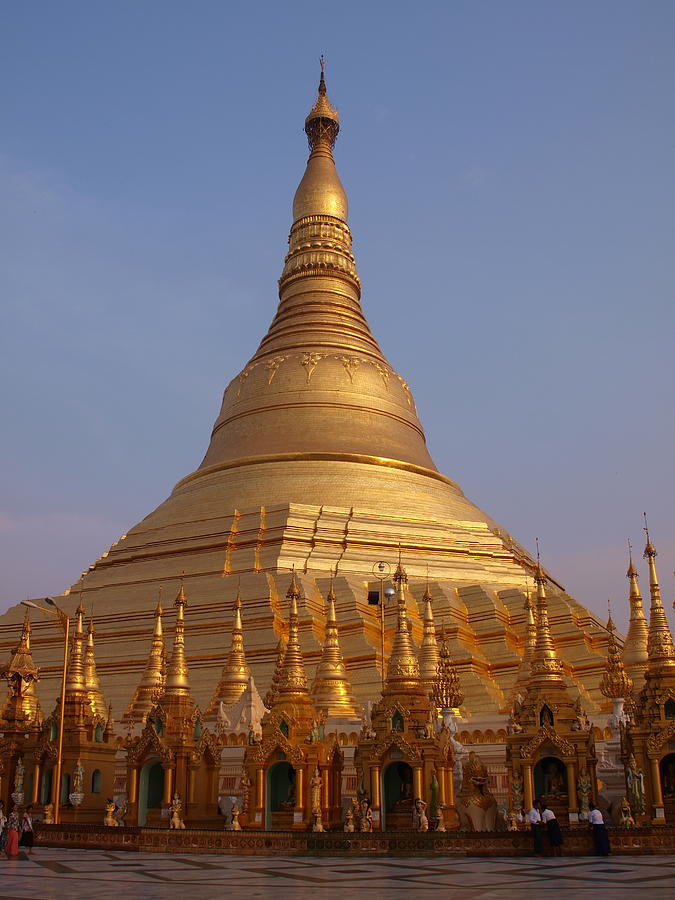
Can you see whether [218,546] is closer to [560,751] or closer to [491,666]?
[491,666]

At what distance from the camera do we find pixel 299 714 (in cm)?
1903

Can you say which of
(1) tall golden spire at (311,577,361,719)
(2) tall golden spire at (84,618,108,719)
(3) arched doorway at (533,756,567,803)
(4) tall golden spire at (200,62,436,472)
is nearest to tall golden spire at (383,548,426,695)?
(3) arched doorway at (533,756,567,803)

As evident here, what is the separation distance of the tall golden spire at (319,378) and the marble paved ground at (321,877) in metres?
23.7

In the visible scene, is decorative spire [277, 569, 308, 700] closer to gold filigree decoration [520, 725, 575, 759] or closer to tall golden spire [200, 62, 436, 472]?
gold filigree decoration [520, 725, 575, 759]

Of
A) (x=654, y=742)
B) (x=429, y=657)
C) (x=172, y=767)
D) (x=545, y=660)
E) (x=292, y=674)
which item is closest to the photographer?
(x=654, y=742)

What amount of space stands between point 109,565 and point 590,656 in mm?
17397

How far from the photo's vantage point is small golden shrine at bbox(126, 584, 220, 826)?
19.5 m

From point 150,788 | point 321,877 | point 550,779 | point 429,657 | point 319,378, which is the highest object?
point 319,378

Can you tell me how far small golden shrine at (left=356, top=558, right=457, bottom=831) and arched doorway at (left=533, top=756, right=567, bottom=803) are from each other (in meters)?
1.55

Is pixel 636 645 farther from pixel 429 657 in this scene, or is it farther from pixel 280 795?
pixel 280 795

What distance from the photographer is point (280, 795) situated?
19.1 meters

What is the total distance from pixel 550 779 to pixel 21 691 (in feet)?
40.9

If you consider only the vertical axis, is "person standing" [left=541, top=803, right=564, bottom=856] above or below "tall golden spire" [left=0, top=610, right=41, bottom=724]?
below

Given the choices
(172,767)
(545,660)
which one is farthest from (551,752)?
(172,767)
